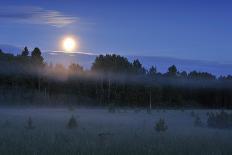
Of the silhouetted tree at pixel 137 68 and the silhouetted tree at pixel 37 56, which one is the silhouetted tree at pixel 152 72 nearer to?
the silhouetted tree at pixel 137 68

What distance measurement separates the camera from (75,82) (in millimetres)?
70250

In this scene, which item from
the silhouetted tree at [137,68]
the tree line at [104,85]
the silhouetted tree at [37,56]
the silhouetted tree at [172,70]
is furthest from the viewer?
the silhouetted tree at [172,70]

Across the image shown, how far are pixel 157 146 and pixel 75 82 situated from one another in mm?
56755

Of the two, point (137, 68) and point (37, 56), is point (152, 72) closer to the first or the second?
point (137, 68)

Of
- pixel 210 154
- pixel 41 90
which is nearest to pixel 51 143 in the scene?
pixel 210 154

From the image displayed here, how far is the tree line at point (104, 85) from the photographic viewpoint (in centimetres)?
6431

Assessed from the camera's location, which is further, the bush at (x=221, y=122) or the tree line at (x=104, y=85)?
the tree line at (x=104, y=85)

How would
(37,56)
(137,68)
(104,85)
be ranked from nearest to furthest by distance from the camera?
(37,56)
(104,85)
(137,68)

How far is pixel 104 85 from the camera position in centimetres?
7469

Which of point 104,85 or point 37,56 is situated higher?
point 37,56

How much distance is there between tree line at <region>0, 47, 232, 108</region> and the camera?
2532 inches

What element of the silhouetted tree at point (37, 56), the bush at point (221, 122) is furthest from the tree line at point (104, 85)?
the bush at point (221, 122)

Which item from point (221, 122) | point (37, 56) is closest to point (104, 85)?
point (37, 56)

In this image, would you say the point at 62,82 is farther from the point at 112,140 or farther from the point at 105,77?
the point at 112,140
